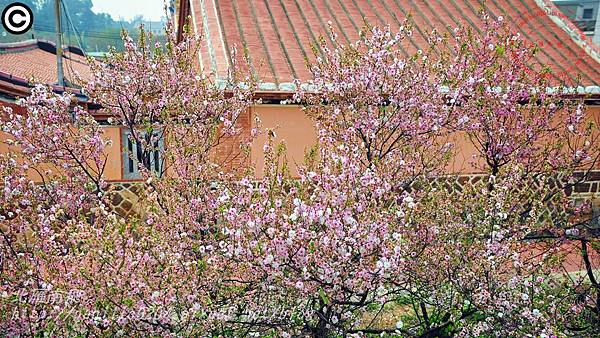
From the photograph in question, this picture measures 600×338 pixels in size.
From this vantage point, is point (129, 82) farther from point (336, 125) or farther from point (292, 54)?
point (292, 54)

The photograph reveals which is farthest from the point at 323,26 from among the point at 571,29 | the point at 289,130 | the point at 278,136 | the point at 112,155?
the point at 571,29

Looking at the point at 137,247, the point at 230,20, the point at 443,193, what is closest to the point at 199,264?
the point at 137,247

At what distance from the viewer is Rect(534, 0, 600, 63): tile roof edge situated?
9945 mm

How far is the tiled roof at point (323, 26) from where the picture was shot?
8.77 m

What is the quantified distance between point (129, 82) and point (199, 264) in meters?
3.20

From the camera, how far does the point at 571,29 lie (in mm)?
10438

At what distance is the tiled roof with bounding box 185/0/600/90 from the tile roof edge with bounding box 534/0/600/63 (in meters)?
0.02

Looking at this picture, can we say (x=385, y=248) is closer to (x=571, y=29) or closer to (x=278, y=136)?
(x=278, y=136)

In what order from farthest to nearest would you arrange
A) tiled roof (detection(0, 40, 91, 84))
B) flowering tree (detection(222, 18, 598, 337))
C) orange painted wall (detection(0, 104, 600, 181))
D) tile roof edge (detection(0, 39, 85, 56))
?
tile roof edge (detection(0, 39, 85, 56)) < tiled roof (detection(0, 40, 91, 84)) < orange painted wall (detection(0, 104, 600, 181)) < flowering tree (detection(222, 18, 598, 337))

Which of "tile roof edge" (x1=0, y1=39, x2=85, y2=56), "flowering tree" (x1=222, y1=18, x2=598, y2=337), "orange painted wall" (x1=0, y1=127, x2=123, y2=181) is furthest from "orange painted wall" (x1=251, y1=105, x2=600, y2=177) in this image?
"tile roof edge" (x1=0, y1=39, x2=85, y2=56)

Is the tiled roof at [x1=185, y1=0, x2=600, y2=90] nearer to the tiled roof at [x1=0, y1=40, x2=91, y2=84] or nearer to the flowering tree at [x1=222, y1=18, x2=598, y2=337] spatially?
the flowering tree at [x1=222, y1=18, x2=598, y2=337]

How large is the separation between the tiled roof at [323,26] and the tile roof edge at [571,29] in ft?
0.06

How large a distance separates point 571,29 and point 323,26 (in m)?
4.71

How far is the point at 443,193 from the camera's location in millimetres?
4207
